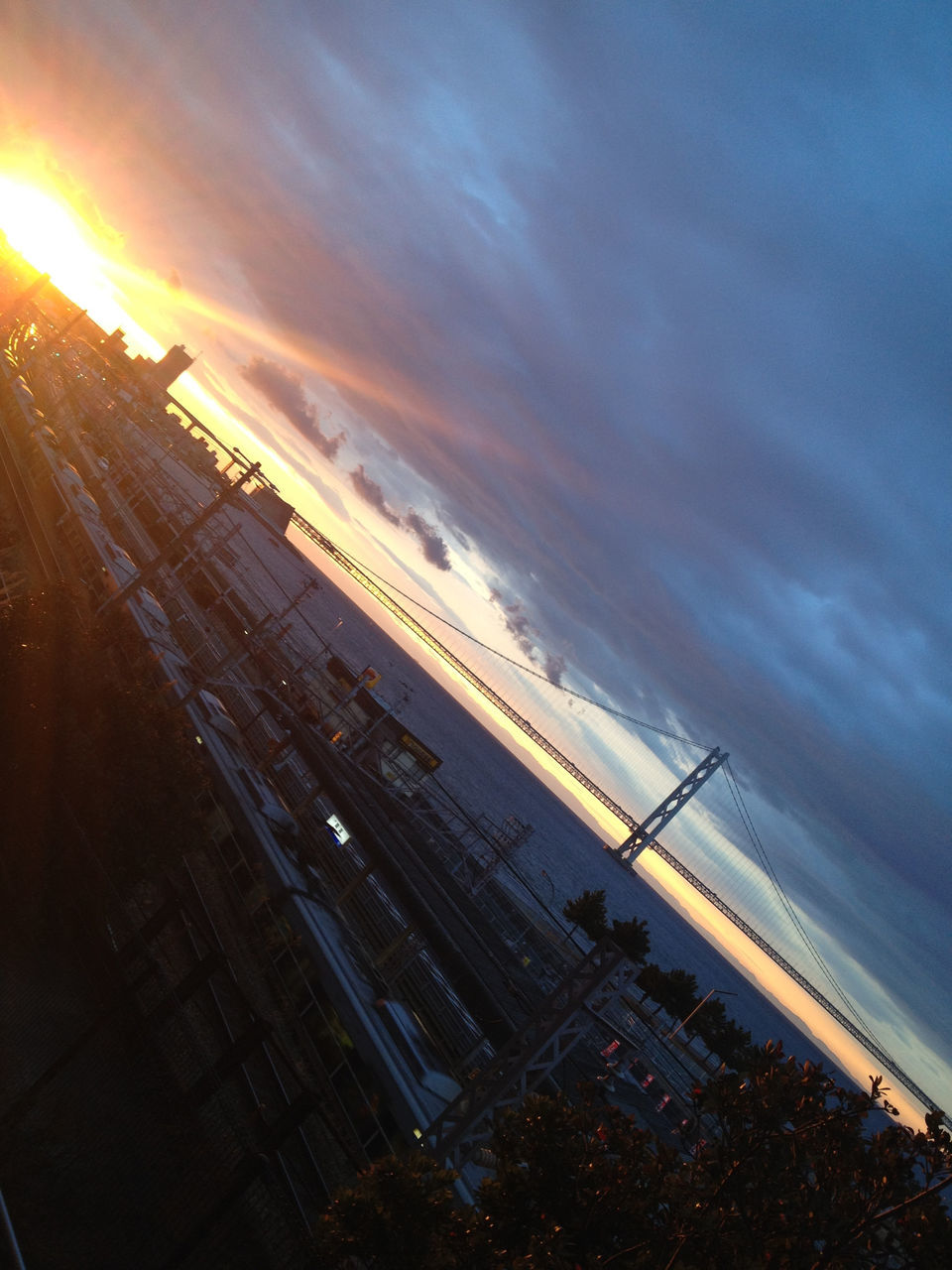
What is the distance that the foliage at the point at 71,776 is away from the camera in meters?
14.6

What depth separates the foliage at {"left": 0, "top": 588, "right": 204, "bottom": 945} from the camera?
14633 millimetres

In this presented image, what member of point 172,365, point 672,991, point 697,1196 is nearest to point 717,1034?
point 672,991

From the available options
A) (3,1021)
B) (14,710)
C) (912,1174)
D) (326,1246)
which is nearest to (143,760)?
(14,710)

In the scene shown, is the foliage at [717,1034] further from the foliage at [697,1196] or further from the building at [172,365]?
the building at [172,365]

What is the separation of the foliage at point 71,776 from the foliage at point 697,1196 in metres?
9.78

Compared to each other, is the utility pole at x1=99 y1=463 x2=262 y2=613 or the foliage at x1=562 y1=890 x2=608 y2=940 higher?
the utility pole at x1=99 y1=463 x2=262 y2=613

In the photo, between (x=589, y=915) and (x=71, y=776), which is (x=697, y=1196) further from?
(x=589, y=915)

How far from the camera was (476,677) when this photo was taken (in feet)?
424

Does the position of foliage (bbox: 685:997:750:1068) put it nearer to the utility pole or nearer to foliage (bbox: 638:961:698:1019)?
foliage (bbox: 638:961:698:1019)

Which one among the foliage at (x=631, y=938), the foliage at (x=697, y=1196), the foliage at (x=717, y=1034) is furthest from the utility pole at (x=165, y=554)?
the foliage at (x=717, y=1034)

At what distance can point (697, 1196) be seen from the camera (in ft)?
21.9

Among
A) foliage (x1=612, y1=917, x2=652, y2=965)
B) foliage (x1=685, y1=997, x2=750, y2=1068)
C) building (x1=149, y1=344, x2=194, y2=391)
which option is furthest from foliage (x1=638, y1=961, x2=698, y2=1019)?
building (x1=149, y1=344, x2=194, y2=391)

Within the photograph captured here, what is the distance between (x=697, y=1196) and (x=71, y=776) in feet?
46.3

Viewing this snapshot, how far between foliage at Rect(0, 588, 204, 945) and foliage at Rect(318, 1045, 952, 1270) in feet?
32.1
